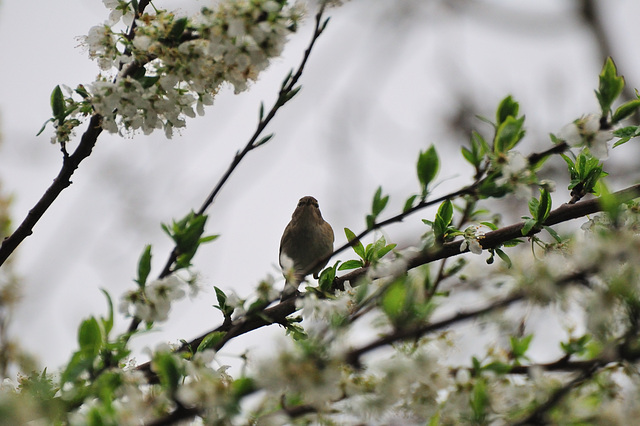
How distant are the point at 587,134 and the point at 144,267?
1.26 meters

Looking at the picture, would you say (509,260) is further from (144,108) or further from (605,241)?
(144,108)

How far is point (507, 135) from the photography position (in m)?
1.80

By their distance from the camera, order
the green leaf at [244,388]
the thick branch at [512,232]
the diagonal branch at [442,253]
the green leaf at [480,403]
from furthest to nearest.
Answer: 1. the thick branch at [512,232]
2. the diagonal branch at [442,253]
3. the green leaf at [480,403]
4. the green leaf at [244,388]

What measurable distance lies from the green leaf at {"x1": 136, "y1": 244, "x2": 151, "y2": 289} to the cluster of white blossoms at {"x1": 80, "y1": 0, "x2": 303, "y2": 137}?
0.53 metres

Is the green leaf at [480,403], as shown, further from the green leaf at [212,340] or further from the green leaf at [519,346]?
the green leaf at [212,340]

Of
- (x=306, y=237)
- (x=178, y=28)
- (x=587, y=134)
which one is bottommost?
(x=587, y=134)

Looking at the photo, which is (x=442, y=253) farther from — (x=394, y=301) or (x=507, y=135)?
(x=394, y=301)

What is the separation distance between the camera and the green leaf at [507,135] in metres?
1.79

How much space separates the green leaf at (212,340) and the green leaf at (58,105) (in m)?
0.91

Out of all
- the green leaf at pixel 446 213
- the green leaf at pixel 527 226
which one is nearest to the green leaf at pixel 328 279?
the green leaf at pixel 446 213

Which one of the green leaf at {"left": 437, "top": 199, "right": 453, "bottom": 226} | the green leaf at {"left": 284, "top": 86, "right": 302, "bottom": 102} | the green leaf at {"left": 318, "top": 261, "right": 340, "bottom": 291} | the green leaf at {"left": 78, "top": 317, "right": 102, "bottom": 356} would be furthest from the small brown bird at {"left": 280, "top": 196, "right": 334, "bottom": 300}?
the green leaf at {"left": 78, "top": 317, "right": 102, "bottom": 356}

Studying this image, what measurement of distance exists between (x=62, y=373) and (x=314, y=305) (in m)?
0.68

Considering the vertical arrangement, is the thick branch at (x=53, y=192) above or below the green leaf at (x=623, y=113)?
above

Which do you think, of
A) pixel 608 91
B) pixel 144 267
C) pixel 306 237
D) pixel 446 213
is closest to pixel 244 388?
pixel 144 267
